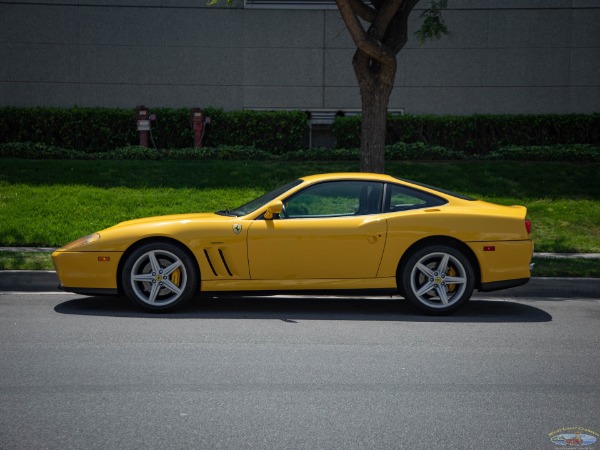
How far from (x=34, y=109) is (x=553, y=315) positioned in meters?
12.9

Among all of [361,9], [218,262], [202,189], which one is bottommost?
[218,262]

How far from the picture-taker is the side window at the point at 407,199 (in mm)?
8234

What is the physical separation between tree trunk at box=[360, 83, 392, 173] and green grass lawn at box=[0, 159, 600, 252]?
256 centimetres

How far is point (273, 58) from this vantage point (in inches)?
778

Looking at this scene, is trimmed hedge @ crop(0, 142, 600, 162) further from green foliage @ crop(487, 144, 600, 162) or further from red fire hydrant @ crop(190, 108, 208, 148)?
red fire hydrant @ crop(190, 108, 208, 148)

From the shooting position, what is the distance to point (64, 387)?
17.8 feet

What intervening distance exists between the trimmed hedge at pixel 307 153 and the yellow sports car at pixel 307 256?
853 cm

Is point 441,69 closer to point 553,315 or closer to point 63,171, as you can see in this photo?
point 63,171

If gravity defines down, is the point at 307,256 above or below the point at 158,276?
above

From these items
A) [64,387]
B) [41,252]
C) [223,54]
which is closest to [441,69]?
[223,54]

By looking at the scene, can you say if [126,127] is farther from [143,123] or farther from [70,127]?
[70,127]

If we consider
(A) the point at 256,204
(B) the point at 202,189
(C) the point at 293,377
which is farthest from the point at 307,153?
(C) the point at 293,377

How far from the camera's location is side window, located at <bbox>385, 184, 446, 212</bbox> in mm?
8234

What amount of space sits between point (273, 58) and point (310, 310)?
1235 centimetres
